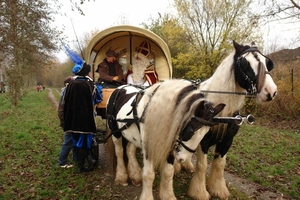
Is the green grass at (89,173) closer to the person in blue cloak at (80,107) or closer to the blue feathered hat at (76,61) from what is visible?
the person in blue cloak at (80,107)

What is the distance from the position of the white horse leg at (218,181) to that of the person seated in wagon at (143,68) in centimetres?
262

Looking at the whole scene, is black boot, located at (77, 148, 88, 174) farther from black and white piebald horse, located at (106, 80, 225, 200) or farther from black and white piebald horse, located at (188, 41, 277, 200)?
black and white piebald horse, located at (188, 41, 277, 200)

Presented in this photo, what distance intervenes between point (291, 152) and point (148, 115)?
187 inches

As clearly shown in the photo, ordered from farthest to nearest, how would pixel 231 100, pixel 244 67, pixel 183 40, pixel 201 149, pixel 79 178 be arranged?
pixel 183 40
pixel 79 178
pixel 201 149
pixel 231 100
pixel 244 67

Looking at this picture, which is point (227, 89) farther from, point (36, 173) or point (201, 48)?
point (201, 48)

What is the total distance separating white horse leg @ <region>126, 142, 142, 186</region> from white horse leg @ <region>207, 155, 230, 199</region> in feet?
3.83

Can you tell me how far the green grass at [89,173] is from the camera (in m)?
3.68

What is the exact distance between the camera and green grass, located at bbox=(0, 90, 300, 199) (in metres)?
3.68

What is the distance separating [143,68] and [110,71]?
0.83m

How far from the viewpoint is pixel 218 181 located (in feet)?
11.4

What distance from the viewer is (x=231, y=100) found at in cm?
281

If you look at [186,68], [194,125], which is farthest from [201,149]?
[186,68]

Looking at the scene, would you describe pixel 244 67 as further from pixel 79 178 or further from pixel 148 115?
pixel 79 178

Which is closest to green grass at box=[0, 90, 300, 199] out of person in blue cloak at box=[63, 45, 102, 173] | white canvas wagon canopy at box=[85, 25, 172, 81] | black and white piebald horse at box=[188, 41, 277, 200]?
black and white piebald horse at box=[188, 41, 277, 200]
